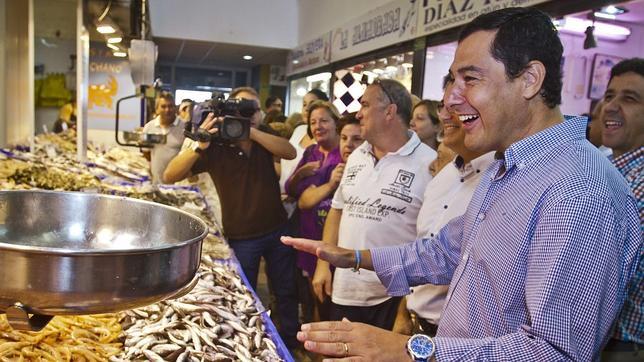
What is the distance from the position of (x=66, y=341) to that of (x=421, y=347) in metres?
1.36

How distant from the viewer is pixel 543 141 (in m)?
1.50

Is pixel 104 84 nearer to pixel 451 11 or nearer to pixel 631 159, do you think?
pixel 451 11

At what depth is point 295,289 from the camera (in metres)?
4.77

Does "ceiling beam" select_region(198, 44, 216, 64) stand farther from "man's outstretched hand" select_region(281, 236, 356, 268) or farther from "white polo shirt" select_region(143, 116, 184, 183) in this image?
"man's outstretched hand" select_region(281, 236, 356, 268)

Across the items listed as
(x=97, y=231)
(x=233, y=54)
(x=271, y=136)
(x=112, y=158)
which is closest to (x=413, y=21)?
(x=271, y=136)

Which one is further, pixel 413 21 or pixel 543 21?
pixel 413 21

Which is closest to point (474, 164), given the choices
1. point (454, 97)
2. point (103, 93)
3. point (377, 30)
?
point (454, 97)

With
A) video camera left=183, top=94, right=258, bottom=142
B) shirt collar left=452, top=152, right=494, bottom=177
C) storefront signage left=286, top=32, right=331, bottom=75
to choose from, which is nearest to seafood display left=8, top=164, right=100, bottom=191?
video camera left=183, top=94, right=258, bottom=142

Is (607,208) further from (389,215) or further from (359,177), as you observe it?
(359,177)

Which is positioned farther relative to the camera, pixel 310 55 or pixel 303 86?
pixel 303 86

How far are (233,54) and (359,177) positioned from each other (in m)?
12.6

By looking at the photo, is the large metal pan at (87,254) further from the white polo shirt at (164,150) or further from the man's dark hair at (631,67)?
the white polo shirt at (164,150)

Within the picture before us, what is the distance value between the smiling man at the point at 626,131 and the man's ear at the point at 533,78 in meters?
1.02

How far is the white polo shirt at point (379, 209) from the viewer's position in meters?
3.17
